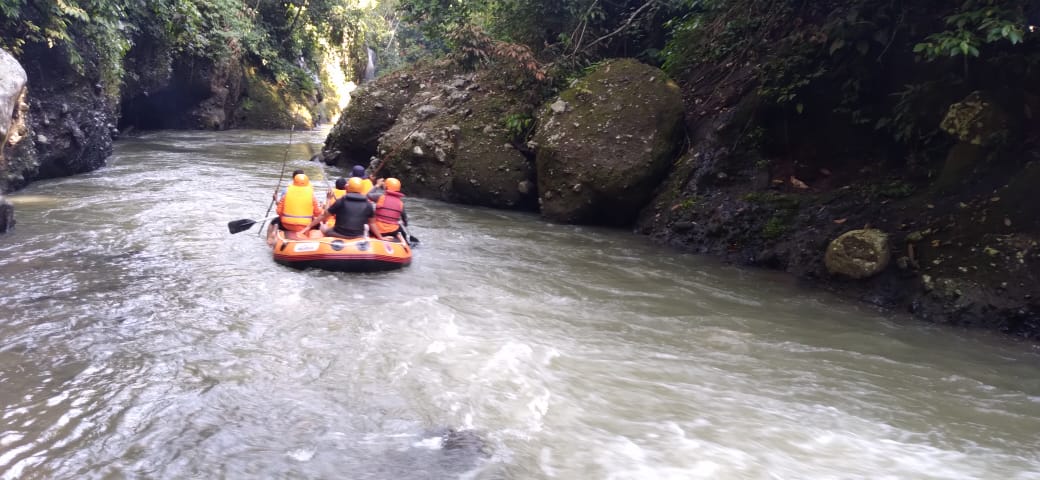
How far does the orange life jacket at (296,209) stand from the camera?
868 cm

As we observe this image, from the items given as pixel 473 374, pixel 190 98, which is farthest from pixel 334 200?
pixel 190 98

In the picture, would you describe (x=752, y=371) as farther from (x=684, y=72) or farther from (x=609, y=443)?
(x=684, y=72)

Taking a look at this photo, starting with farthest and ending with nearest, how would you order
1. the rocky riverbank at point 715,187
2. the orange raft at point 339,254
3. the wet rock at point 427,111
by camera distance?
the wet rock at point 427,111, the orange raft at point 339,254, the rocky riverbank at point 715,187

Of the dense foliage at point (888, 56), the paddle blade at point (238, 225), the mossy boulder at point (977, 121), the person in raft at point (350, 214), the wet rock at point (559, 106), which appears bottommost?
the paddle blade at point (238, 225)

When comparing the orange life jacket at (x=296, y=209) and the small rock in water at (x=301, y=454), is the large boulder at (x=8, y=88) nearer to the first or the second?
the orange life jacket at (x=296, y=209)

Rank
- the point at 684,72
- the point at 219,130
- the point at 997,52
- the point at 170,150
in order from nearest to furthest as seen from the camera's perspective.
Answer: the point at 997,52 → the point at 684,72 → the point at 170,150 → the point at 219,130

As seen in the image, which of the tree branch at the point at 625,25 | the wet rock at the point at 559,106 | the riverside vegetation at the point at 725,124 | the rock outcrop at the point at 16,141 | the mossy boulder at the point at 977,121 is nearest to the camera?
the riverside vegetation at the point at 725,124

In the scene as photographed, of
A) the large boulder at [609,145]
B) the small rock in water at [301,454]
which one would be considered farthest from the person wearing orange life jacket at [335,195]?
the small rock in water at [301,454]

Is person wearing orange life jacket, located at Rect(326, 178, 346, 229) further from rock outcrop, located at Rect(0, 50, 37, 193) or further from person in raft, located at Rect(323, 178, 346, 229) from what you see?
rock outcrop, located at Rect(0, 50, 37, 193)

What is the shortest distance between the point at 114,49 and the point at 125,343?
1046 centimetres

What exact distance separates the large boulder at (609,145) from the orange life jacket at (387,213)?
9.06 ft

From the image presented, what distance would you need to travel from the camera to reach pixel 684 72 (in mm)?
12250

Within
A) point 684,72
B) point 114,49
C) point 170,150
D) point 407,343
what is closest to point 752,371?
point 407,343

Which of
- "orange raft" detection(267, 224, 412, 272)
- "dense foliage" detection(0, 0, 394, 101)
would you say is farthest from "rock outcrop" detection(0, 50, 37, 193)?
"orange raft" detection(267, 224, 412, 272)
